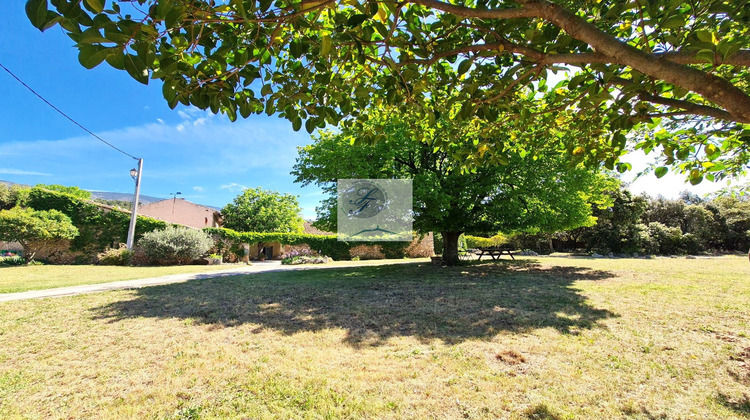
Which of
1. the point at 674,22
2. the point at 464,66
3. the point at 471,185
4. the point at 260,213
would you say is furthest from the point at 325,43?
the point at 260,213

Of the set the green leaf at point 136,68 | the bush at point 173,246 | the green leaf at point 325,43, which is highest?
the green leaf at point 325,43

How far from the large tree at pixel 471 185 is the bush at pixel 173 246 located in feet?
27.7

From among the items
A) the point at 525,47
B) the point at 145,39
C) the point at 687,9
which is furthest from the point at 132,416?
the point at 687,9

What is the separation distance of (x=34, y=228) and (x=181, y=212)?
61.5 ft

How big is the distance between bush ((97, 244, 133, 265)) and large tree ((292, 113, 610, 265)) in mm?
10715

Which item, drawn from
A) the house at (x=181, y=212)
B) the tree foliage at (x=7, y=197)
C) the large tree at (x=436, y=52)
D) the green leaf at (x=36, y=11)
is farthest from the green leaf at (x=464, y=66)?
the tree foliage at (x=7, y=197)

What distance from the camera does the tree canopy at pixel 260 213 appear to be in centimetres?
3123

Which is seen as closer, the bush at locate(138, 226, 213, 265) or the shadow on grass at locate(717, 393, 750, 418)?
the shadow on grass at locate(717, 393, 750, 418)

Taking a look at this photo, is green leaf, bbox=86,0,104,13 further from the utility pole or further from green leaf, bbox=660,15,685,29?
the utility pole

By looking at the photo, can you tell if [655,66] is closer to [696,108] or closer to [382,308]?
[696,108]

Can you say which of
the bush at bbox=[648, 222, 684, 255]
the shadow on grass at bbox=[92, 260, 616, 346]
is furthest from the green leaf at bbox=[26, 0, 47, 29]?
the bush at bbox=[648, 222, 684, 255]

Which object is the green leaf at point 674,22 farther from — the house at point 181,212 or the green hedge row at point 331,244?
the house at point 181,212

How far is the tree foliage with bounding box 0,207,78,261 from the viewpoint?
43.2 feet

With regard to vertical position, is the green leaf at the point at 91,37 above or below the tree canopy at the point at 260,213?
Result: below
